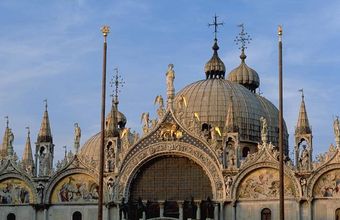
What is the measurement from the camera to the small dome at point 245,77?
6838cm

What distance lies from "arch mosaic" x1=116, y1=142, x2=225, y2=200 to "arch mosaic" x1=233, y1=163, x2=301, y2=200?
1023mm

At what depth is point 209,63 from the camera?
64.6m

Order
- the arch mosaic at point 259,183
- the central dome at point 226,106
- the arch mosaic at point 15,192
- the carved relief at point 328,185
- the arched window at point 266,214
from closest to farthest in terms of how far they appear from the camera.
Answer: the carved relief at point 328,185 < the arch mosaic at point 259,183 < the arched window at point 266,214 < the arch mosaic at point 15,192 < the central dome at point 226,106

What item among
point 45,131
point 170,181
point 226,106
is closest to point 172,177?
point 170,181

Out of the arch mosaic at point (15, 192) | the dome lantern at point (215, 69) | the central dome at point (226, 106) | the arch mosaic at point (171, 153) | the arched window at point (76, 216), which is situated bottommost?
Answer: the arched window at point (76, 216)

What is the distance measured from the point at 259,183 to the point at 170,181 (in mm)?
5151

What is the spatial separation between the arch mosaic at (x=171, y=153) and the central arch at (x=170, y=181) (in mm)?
398

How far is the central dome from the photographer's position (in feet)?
194

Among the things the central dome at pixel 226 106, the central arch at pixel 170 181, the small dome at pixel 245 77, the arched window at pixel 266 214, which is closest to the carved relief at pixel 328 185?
the arched window at pixel 266 214

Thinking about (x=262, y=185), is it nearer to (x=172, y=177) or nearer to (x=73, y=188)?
(x=172, y=177)

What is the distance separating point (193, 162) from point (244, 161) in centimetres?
300

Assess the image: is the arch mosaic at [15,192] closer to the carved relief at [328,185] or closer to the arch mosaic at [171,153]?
the arch mosaic at [171,153]

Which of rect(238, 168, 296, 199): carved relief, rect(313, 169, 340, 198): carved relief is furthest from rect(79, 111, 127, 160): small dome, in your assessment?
rect(313, 169, 340, 198): carved relief

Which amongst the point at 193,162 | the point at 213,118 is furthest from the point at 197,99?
the point at 193,162
